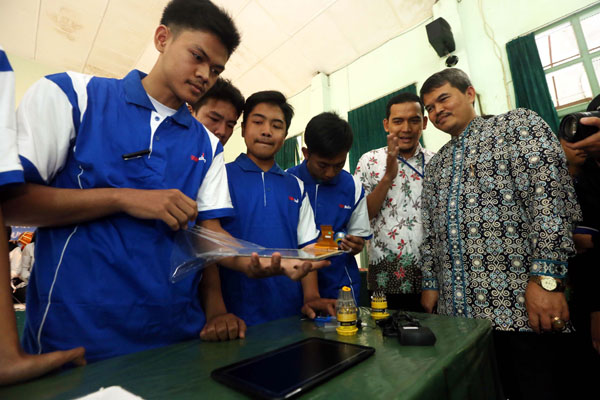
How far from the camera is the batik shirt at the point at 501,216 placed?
1.06 metres

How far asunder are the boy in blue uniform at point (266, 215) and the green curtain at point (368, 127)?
3.16 metres

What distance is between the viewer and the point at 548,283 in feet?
3.33

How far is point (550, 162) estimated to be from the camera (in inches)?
42.9

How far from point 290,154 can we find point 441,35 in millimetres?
3338

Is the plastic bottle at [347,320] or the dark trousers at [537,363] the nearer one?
the plastic bottle at [347,320]

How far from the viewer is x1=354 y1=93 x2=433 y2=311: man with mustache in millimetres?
1673

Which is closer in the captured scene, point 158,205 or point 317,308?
point 158,205

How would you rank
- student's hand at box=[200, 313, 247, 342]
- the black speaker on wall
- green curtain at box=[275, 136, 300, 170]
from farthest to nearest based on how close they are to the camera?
green curtain at box=[275, 136, 300, 170] → the black speaker on wall → student's hand at box=[200, 313, 247, 342]

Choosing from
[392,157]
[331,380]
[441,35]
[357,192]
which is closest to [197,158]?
[331,380]

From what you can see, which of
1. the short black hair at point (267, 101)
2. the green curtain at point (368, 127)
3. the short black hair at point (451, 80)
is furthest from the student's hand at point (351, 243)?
the green curtain at point (368, 127)

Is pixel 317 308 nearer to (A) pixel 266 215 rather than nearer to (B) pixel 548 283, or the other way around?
(A) pixel 266 215

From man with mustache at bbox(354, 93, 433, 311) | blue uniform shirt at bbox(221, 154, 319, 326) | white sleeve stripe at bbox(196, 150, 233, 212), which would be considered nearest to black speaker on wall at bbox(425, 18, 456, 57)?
man with mustache at bbox(354, 93, 433, 311)

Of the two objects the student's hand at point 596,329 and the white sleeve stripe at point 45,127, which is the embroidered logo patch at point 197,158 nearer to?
the white sleeve stripe at point 45,127

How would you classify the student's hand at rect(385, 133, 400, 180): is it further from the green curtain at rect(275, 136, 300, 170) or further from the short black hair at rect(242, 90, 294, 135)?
the green curtain at rect(275, 136, 300, 170)
